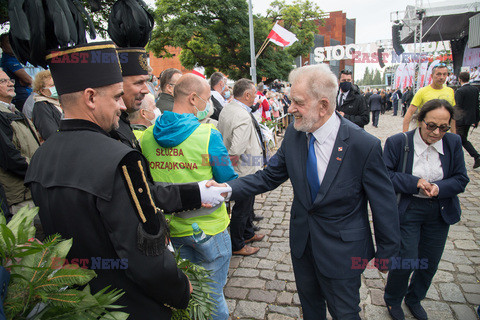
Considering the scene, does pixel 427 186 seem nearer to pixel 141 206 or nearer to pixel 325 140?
pixel 325 140

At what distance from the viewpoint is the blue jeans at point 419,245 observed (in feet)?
9.11

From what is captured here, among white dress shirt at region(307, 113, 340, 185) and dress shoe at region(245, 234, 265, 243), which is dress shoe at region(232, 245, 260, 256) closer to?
dress shoe at region(245, 234, 265, 243)

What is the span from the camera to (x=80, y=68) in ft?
4.81

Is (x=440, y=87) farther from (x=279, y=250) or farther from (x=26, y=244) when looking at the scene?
(x=26, y=244)

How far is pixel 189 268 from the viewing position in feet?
6.36

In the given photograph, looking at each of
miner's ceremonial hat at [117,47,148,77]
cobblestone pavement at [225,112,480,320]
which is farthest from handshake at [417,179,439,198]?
miner's ceremonial hat at [117,47,148,77]

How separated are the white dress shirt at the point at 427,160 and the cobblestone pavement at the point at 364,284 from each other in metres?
1.30

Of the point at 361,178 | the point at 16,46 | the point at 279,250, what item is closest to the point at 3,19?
the point at 16,46

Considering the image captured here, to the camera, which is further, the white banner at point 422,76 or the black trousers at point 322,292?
the white banner at point 422,76

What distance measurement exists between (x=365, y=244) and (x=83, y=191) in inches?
75.1

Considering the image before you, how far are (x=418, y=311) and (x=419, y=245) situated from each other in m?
0.66

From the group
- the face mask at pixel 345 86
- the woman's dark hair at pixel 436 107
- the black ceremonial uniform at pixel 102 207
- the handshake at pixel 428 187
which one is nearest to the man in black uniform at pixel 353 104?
the face mask at pixel 345 86

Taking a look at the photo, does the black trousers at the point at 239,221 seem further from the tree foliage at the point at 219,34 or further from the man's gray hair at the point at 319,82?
the tree foliage at the point at 219,34

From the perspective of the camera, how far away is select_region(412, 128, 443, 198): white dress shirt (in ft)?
9.16
